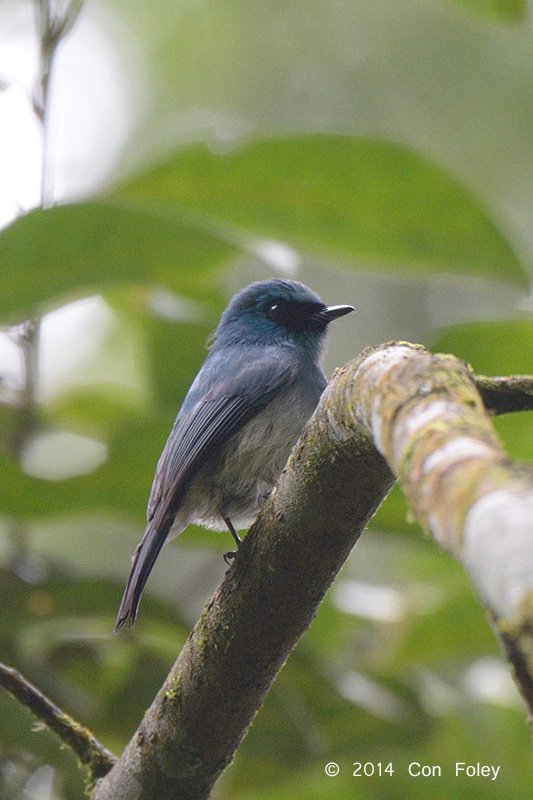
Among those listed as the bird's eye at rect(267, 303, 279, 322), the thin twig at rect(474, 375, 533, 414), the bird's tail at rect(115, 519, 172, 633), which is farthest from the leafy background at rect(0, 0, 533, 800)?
the thin twig at rect(474, 375, 533, 414)

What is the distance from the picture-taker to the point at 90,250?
3.50m

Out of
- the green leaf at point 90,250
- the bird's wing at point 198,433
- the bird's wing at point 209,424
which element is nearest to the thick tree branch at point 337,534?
the bird's wing at point 198,433

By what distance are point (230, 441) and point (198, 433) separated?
14cm

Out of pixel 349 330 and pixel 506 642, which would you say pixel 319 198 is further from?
pixel 349 330

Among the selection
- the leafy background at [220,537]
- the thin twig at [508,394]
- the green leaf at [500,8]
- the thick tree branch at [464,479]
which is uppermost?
the green leaf at [500,8]

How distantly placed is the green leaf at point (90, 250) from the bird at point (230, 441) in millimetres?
423

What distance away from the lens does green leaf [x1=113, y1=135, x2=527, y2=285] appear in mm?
3684

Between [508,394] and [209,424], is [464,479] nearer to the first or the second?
[508,394]

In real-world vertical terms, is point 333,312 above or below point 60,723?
above

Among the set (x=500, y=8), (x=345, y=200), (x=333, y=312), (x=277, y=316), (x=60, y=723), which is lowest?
(x=60, y=723)

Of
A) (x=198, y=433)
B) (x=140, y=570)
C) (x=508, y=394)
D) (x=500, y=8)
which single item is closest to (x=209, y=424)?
(x=198, y=433)

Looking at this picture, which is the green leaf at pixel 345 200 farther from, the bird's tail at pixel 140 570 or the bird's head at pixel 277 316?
the bird's tail at pixel 140 570

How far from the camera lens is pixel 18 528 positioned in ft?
13.0

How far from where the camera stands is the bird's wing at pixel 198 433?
2.82 metres
